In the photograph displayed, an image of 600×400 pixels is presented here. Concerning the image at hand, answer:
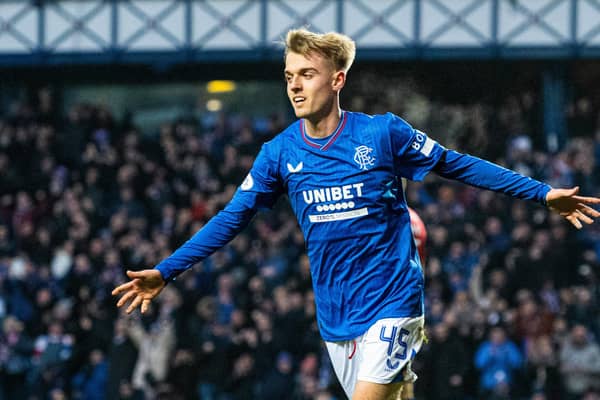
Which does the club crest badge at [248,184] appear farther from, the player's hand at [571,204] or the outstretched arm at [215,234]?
the player's hand at [571,204]

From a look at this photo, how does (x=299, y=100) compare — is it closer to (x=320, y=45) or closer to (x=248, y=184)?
(x=320, y=45)

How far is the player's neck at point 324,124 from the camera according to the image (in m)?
6.33

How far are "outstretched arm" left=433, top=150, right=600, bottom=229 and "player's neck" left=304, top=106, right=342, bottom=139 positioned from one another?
56 cm

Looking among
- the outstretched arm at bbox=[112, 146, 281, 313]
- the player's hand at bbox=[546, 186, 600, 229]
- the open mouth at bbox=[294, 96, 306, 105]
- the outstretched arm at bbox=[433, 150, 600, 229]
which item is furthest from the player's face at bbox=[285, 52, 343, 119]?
the player's hand at bbox=[546, 186, 600, 229]

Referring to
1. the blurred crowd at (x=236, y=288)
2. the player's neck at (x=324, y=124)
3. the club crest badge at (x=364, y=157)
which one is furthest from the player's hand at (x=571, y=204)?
the blurred crowd at (x=236, y=288)

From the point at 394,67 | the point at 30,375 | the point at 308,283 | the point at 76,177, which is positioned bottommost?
the point at 30,375

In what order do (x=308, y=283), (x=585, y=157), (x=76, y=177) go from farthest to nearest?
(x=76, y=177) → (x=585, y=157) → (x=308, y=283)

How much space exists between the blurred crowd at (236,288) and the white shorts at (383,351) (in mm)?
7365

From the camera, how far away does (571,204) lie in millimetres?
6137

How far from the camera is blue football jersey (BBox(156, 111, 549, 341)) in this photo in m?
6.26

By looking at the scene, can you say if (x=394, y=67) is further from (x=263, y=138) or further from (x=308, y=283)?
(x=308, y=283)

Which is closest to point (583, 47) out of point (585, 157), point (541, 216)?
point (585, 157)

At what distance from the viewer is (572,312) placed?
47.9ft

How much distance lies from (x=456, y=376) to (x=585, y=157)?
5425mm
